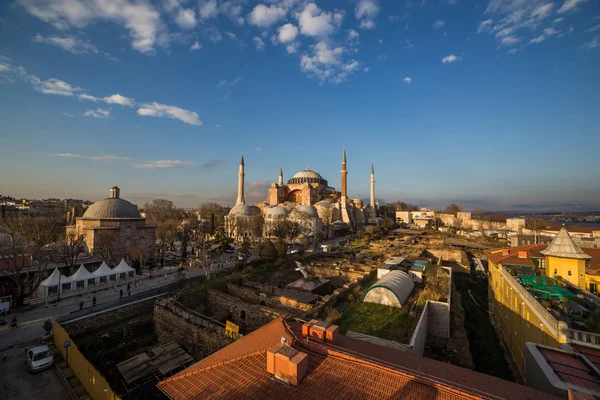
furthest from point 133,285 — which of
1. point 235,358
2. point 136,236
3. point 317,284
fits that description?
point 235,358

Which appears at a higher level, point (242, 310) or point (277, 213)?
point (277, 213)

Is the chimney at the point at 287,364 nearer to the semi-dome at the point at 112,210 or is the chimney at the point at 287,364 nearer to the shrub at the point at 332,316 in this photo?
the shrub at the point at 332,316

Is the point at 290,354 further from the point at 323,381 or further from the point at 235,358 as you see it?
the point at 235,358

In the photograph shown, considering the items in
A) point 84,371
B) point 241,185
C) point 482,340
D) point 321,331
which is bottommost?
point 482,340

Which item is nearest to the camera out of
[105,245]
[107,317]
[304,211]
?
[107,317]

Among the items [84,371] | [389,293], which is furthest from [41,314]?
[389,293]

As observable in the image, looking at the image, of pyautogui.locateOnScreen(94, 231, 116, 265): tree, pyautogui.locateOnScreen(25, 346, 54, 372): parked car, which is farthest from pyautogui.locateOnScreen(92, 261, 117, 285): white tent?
pyautogui.locateOnScreen(25, 346, 54, 372): parked car

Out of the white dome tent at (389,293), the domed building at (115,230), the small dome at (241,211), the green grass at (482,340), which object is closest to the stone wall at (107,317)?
the domed building at (115,230)

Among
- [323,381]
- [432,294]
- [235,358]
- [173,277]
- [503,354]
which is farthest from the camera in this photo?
[173,277]

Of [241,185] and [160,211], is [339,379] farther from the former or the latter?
[160,211]
